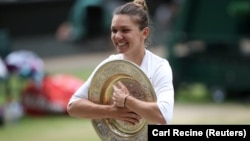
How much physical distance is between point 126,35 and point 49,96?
7.22 meters

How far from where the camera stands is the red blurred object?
1112cm

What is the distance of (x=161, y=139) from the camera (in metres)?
3.88

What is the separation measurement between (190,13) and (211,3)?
1.23 ft

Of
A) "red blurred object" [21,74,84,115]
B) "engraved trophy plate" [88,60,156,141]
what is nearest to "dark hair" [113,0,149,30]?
"engraved trophy plate" [88,60,156,141]

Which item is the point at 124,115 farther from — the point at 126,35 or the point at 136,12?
the point at 136,12

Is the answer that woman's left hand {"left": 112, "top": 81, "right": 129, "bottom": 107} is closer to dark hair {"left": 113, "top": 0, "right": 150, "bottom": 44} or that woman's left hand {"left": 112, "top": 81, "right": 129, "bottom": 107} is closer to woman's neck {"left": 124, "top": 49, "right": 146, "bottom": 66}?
woman's neck {"left": 124, "top": 49, "right": 146, "bottom": 66}

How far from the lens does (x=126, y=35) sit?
4035mm

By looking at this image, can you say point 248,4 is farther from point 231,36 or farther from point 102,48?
point 102,48

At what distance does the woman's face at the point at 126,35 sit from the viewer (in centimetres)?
404

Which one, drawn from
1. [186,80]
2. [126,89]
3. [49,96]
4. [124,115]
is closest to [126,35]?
[126,89]

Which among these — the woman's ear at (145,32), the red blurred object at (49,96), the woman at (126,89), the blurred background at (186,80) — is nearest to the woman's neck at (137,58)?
the woman at (126,89)

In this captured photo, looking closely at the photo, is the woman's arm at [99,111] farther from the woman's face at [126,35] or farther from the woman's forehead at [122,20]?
the woman's forehead at [122,20]

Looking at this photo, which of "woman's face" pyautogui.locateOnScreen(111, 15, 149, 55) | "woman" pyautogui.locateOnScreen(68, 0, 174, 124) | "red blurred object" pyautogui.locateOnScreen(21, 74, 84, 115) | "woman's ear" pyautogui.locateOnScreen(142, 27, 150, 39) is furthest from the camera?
"red blurred object" pyautogui.locateOnScreen(21, 74, 84, 115)

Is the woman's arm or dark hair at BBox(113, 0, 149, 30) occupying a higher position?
dark hair at BBox(113, 0, 149, 30)
